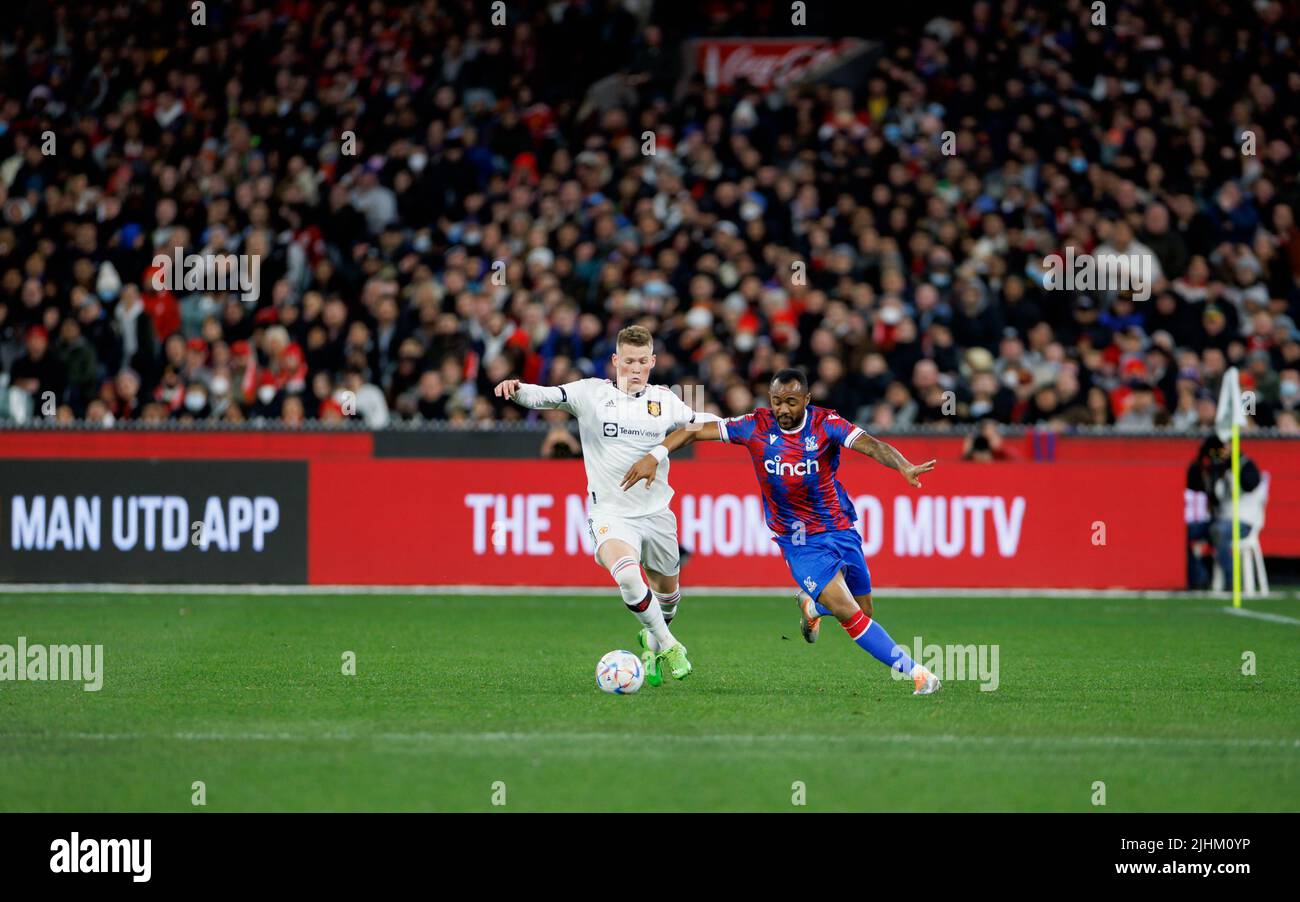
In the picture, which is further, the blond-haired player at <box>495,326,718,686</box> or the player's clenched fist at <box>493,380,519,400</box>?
the blond-haired player at <box>495,326,718,686</box>

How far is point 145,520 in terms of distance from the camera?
1802 centimetres

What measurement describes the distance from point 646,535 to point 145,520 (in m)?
8.74

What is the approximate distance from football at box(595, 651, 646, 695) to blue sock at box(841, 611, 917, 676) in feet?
3.95

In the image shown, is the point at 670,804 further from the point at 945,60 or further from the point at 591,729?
the point at 945,60

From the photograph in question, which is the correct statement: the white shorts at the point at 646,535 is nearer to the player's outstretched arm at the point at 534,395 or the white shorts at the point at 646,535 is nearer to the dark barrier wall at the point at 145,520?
the player's outstretched arm at the point at 534,395

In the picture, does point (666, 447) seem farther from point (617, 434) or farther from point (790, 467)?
point (790, 467)

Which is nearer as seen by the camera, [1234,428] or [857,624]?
[857,624]

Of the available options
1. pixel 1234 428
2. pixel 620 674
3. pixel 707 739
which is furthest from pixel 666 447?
pixel 1234 428

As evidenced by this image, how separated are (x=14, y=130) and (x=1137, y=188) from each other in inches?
571

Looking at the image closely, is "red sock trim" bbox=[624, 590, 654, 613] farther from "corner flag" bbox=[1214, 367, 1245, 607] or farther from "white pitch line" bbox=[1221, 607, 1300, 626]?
"corner flag" bbox=[1214, 367, 1245, 607]

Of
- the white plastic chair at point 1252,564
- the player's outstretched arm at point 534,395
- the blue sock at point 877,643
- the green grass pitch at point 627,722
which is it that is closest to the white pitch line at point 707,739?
the green grass pitch at point 627,722

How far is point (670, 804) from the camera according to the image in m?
6.91

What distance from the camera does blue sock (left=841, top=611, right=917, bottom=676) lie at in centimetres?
995

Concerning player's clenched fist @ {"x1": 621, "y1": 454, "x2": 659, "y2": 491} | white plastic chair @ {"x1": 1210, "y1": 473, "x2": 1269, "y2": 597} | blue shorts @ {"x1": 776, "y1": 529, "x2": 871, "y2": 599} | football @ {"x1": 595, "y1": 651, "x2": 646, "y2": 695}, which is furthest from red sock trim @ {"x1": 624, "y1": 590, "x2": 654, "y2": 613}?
white plastic chair @ {"x1": 1210, "y1": 473, "x2": 1269, "y2": 597}
